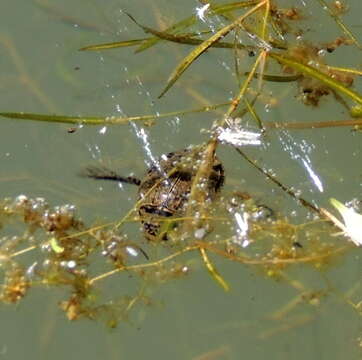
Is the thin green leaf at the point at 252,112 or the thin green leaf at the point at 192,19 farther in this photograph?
the thin green leaf at the point at 192,19

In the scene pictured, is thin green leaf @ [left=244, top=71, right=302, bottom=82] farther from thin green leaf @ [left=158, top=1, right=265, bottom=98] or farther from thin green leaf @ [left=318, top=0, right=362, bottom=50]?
thin green leaf @ [left=318, top=0, right=362, bottom=50]

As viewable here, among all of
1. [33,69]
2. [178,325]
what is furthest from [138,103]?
[178,325]

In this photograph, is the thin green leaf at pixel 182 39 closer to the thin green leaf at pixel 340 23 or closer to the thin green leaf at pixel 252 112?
the thin green leaf at pixel 252 112

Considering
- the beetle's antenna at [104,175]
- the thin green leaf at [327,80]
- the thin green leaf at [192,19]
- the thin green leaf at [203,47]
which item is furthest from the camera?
the beetle's antenna at [104,175]

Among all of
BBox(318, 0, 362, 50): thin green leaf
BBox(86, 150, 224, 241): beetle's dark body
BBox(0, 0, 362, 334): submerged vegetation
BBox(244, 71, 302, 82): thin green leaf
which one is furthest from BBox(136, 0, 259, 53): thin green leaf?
BBox(86, 150, 224, 241): beetle's dark body

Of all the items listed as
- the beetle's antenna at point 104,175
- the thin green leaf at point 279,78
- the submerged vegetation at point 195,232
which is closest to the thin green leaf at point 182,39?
the submerged vegetation at point 195,232

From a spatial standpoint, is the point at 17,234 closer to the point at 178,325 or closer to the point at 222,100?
the point at 178,325

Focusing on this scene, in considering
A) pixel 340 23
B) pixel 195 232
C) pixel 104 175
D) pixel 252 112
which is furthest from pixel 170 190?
pixel 340 23
